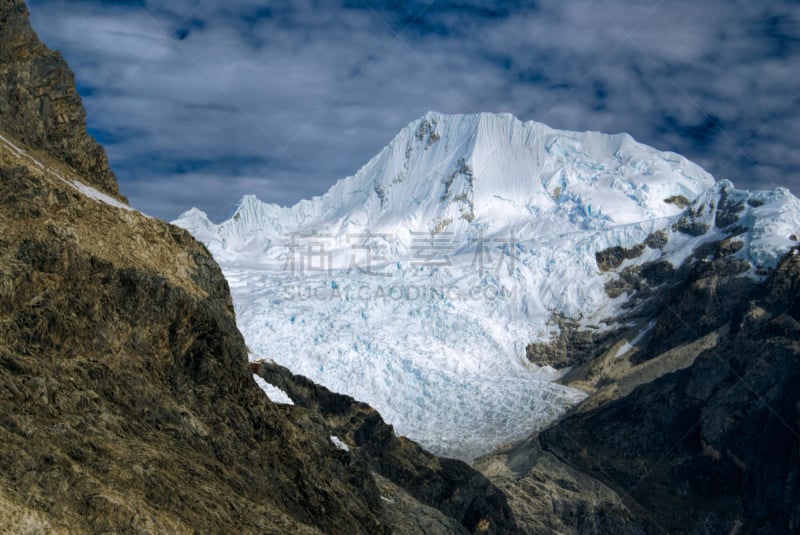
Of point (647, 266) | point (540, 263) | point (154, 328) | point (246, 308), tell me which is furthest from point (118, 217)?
point (647, 266)

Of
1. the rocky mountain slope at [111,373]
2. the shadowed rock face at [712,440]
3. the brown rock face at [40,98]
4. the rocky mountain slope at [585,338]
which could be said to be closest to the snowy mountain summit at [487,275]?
the rocky mountain slope at [585,338]

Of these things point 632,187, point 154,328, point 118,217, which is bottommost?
point 154,328

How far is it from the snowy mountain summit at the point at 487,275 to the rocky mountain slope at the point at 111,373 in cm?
6924

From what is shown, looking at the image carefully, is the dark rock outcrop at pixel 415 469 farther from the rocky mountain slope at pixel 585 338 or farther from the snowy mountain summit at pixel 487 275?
the snowy mountain summit at pixel 487 275

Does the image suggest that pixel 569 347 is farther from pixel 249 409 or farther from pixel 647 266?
pixel 249 409

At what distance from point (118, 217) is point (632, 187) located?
167 metres

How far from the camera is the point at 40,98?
101 ft

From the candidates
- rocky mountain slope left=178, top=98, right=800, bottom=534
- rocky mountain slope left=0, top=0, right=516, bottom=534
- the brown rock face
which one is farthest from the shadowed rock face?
the brown rock face

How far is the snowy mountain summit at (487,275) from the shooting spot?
111 metres

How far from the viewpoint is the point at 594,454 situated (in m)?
100

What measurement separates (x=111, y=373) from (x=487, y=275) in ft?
409

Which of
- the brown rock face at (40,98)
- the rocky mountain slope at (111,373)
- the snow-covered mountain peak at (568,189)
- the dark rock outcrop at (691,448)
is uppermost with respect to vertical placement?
the snow-covered mountain peak at (568,189)

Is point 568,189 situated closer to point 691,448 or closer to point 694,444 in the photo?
point 694,444

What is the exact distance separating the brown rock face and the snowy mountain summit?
67.3 metres
